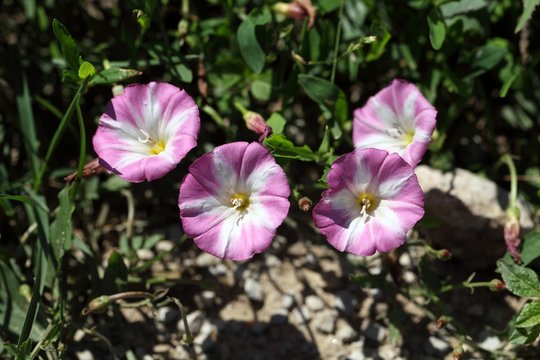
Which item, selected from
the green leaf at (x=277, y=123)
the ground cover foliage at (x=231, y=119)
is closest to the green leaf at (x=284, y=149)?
the ground cover foliage at (x=231, y=119)

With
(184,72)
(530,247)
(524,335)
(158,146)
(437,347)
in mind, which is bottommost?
(437,347)

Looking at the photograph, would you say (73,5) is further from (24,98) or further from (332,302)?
(332,302)

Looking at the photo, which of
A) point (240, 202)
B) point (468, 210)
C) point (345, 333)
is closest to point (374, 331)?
point (345, 333)

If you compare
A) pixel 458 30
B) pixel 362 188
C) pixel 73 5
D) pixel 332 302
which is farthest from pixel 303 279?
pixel 73 5

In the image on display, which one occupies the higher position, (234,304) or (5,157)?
(5,157)

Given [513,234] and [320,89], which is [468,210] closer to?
[513,234]

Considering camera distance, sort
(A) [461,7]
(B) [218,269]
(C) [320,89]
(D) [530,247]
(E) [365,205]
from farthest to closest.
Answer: (B) [218,269], (A) [461,7], (C) [320,89], (D) [530,247], (E) [365,205]
